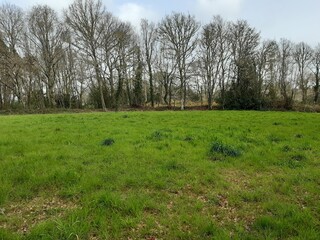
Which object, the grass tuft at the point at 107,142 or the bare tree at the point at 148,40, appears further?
the bare tree at the point at 148,40

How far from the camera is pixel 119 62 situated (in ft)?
156

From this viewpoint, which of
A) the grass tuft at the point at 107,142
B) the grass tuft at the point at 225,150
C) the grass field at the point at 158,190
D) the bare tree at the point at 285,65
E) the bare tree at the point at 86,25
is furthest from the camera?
the bare tree at the point at 285,65

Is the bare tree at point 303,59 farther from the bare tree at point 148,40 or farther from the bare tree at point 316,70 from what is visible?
the bare tree at point 148,40

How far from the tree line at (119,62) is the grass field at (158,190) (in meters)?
32.5

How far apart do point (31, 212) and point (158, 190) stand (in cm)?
263

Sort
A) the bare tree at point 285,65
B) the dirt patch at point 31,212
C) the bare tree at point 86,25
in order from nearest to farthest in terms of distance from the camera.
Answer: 1. the dirt patch at point 31,212
2. the bare tree at point 86,25
3. the bare tree at point 285,65

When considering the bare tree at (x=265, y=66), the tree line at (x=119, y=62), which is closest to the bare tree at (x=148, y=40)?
the tree line at (x=119, y=62)

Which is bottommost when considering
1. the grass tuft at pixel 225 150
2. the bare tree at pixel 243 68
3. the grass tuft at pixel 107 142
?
the grass tuft at pixel 225 150

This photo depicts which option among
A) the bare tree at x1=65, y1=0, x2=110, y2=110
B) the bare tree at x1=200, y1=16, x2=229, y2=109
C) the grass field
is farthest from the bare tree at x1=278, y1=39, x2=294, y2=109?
the grass field

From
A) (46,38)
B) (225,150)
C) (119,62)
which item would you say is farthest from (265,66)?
(225,150)

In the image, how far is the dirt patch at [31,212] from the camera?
471 centimetres

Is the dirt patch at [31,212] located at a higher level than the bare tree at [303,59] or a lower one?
lower

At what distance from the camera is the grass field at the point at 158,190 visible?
15.0ft

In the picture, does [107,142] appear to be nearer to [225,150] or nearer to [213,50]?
[225,150]
